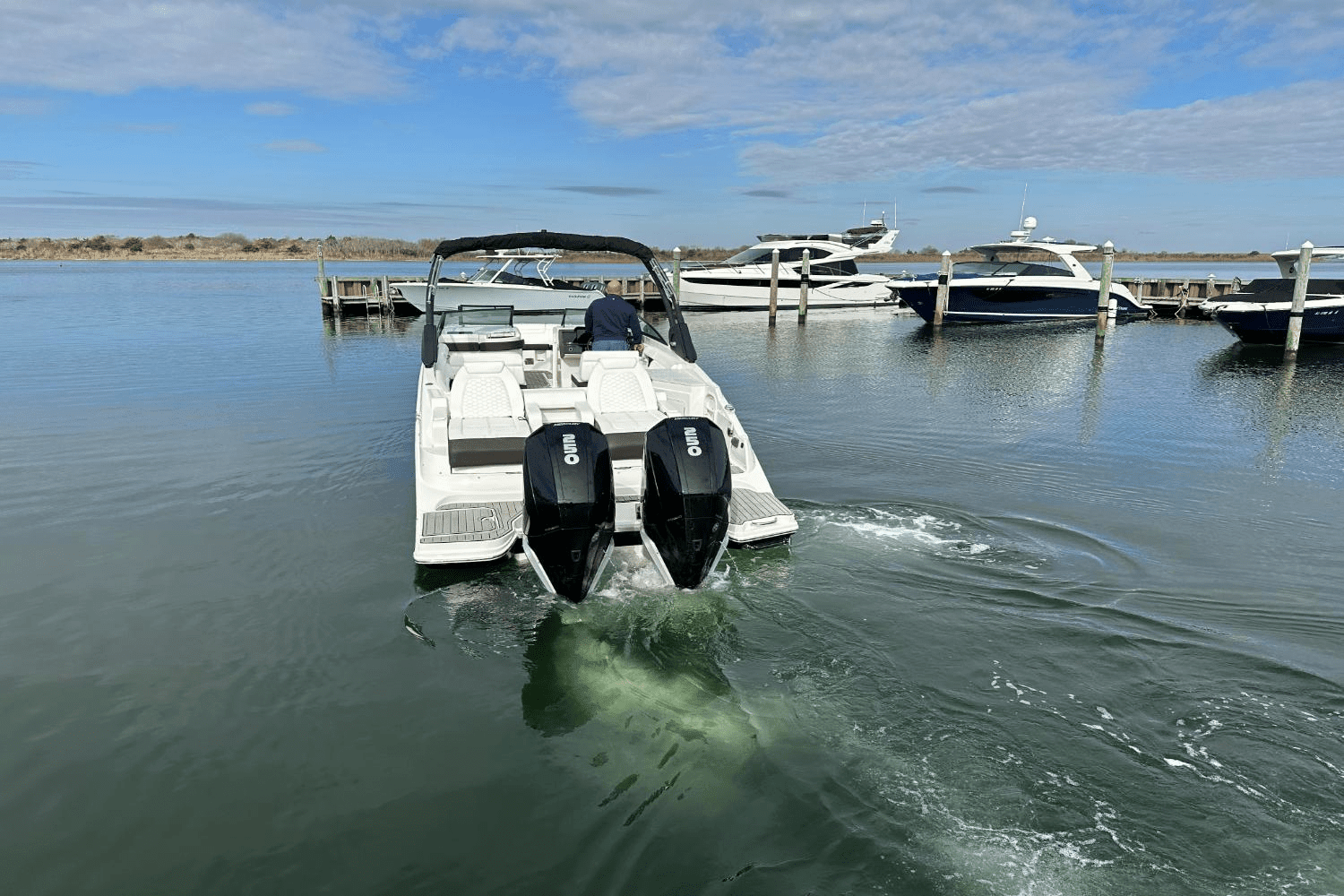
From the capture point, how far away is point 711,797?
11.5 feet

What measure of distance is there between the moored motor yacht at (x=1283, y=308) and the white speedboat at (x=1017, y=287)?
5.92 metres

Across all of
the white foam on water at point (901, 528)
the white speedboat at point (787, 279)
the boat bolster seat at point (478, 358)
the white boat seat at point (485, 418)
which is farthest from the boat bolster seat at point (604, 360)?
the white speedboat at point (787, 279)

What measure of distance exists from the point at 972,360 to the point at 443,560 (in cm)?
1750

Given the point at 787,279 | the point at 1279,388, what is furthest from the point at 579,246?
the point at 787,279

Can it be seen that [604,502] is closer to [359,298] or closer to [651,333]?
[651,333]

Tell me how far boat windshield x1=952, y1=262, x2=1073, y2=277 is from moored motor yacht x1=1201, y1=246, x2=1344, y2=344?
6.40 m

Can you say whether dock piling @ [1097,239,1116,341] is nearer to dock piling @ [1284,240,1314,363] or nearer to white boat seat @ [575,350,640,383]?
dock piling @ [1284,240,1314,363]

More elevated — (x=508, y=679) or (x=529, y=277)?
(x=529, y=277)

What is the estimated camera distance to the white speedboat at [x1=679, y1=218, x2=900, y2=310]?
33375mm

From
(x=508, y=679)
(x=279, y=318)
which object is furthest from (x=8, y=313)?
(x=508, y=679)

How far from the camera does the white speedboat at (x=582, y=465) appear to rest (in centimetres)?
472

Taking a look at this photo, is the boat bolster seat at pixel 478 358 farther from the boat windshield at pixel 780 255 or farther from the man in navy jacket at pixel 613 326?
the boat windshield at pixel 780 255

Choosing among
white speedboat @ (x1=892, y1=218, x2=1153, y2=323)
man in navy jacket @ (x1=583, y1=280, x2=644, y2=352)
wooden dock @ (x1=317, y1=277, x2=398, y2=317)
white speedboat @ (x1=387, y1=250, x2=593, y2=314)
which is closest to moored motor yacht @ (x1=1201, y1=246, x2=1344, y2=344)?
white speedboat @ (x1=892, y1=218, x2=1153, y2=323)

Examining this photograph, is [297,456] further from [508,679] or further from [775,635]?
[775,635]
